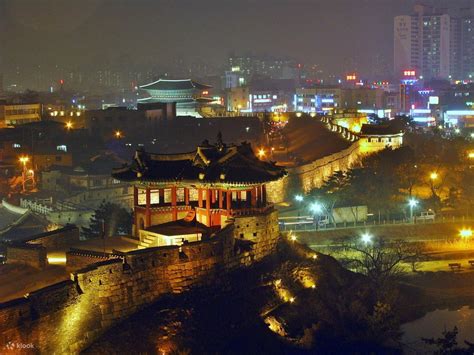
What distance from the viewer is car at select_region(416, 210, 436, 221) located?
84.1 feet

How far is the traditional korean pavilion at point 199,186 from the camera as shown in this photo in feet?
56.5

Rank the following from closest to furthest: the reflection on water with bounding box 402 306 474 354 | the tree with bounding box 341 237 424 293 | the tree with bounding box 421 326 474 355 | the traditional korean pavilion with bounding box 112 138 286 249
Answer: the tree with bounding box 421 326 474 355
the traditional korean pavilion with bounding box 112 138 286 249
the reflection on water with bounding box 402 306 474 354
the tree with bounding box 341 237 424 293

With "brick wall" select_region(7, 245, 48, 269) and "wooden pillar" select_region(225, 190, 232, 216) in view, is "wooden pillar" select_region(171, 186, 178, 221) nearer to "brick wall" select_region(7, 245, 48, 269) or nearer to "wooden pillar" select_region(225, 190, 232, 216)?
"wooden pillar" select_region(225, 190, 232, 216)

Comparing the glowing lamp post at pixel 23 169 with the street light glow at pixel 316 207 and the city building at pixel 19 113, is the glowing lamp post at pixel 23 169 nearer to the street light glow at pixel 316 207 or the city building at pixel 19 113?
the city building at pixel 19 113

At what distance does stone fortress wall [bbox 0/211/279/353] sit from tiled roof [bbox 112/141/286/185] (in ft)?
2.68

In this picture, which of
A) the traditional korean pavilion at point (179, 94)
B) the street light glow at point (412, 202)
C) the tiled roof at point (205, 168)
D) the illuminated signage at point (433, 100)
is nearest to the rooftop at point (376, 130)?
the street light glow at point (412, 202)

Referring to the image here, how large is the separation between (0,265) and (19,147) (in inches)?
661

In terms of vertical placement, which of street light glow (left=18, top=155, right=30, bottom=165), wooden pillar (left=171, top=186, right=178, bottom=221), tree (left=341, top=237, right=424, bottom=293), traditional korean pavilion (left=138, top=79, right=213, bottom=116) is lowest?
tree (left=341, top=237, right=424, bottom=293)

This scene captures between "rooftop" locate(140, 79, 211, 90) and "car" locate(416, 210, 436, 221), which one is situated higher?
"rooftop" locate(140, 79, 211, 90)

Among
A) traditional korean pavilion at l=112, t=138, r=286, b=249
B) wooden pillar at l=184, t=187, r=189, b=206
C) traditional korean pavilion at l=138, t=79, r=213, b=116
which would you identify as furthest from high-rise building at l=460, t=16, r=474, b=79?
wooden pillar at l=184, t=187, r=189, b=206

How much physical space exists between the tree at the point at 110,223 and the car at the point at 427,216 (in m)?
8.41

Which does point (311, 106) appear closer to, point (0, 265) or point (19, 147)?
point (19, 147)

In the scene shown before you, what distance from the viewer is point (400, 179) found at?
2839 centimetres

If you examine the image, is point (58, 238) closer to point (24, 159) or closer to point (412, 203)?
point (412, 203)
